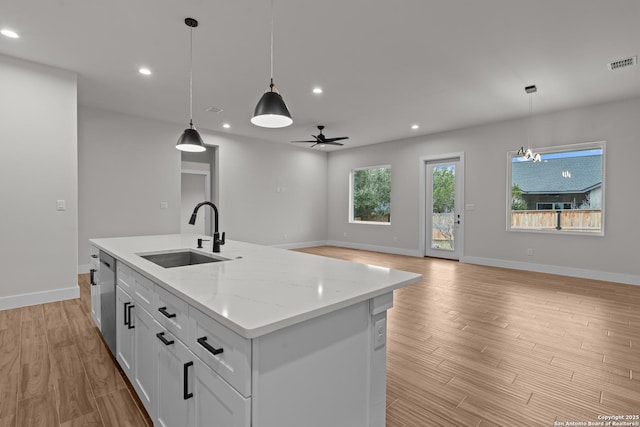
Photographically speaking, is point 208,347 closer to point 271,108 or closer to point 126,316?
point 126,316

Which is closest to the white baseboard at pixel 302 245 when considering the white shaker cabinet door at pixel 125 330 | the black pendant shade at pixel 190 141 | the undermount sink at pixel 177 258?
the black pendant shade at pixel 190 141

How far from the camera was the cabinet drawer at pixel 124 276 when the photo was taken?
1.94 metres

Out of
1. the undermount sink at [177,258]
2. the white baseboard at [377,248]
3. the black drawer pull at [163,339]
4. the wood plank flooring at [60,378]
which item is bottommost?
the wood plank flooring at [60,378]

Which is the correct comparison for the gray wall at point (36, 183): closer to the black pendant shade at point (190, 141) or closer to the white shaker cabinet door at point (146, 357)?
the black pendant shade at point (190, 141)

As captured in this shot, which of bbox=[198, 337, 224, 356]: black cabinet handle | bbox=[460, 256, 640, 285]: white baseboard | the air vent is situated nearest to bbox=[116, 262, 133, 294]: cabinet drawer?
bbox=[198, 337, 224, 356]: black cabinet handle

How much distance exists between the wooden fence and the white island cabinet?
5.48 m

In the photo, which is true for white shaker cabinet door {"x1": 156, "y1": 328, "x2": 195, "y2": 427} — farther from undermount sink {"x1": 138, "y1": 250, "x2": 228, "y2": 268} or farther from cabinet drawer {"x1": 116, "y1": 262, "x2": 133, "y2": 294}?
undermount sink {"x1": 138, "y1": 250, "x2": 228, "y2": 268}

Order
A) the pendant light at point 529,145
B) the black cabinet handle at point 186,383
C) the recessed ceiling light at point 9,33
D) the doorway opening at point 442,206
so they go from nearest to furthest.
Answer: the black cabinet handle at point 186,383, the recessed ceiling light at point 9,33, the pendant light at point 529,145, the doorway opening at point 442,206

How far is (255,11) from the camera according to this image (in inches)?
107

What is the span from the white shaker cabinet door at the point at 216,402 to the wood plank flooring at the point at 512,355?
1071mm

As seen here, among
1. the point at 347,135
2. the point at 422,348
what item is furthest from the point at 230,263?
the point at 347,135

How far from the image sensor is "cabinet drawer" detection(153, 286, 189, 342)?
129 cm

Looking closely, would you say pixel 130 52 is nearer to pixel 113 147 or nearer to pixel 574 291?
pixel 113 147

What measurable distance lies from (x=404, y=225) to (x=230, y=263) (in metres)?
6.40
